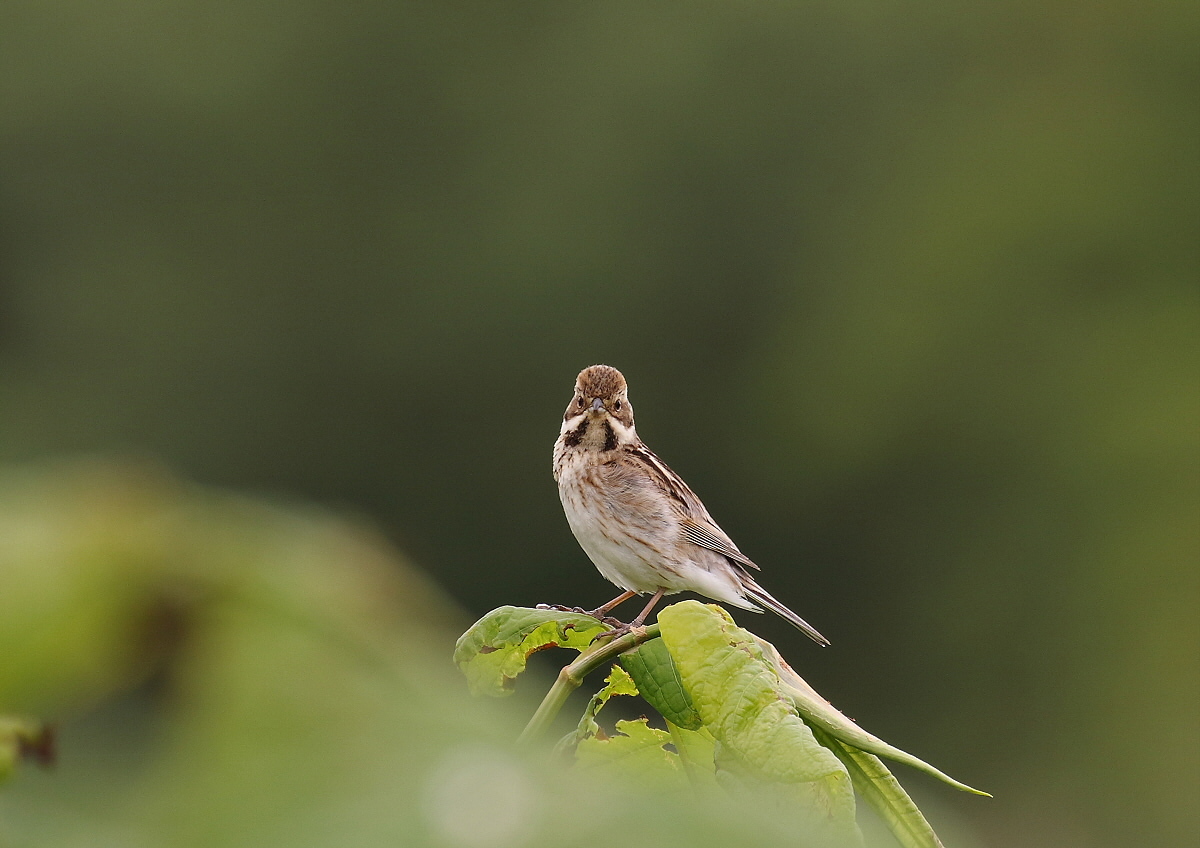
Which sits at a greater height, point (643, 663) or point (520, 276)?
point (643, 663)

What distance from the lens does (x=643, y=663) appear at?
7.69 feet

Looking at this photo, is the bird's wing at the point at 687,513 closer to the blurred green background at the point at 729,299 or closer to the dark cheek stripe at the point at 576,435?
the dark cheek stripe at the point at 576,435

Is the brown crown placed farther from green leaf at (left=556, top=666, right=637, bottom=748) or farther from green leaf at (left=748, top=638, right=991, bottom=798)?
green leaf at (left=748, top=638, right=991, bottom=798)

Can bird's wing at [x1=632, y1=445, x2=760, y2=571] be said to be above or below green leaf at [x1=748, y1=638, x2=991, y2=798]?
below

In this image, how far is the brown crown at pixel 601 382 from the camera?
650 centimetres

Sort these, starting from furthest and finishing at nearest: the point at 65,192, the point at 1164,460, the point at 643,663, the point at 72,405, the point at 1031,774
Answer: the point at 65,192 → the point at 1164,460 → the point at 72,405 → the point at 1031,774 → the point at 643,663

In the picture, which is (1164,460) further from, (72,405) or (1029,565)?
(72,405)

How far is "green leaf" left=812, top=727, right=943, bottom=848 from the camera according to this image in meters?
1.93

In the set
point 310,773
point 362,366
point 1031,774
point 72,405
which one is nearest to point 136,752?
point 310,773

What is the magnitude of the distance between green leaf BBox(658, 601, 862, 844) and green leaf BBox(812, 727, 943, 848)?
113 mm

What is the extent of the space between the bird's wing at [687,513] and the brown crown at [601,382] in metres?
0.41

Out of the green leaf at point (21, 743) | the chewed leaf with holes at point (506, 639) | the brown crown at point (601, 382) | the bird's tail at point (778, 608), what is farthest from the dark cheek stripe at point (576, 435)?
the green leaf at point (21, 743)

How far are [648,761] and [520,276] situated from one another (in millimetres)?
40441

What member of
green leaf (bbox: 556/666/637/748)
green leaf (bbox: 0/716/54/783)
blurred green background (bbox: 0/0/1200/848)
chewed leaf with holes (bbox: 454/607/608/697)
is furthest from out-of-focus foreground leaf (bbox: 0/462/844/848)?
blurred green background (bbox: 0/0/1200/848)
